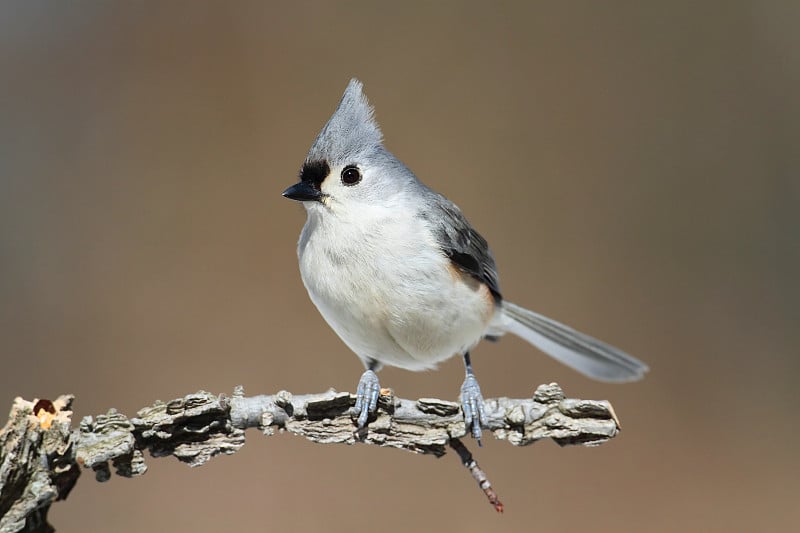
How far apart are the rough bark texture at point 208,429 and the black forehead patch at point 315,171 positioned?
0.53m

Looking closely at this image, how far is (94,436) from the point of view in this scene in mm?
1032

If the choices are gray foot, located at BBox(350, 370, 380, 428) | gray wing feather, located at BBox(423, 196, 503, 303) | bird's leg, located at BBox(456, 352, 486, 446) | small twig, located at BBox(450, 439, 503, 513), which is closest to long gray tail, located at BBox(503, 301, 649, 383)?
gray wing feather, located at BBox(423, 196, 503, 303)

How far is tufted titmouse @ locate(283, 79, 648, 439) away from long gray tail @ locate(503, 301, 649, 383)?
32 centimetres

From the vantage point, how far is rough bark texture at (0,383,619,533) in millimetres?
991

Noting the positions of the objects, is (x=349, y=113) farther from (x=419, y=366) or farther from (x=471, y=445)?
(x=471, y=445)

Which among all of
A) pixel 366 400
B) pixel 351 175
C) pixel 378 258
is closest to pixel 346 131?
pixel 351 175

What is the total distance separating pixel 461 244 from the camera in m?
1.60

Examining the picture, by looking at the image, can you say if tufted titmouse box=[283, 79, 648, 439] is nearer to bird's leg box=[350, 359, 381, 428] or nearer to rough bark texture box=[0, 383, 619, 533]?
bird's leg box=[350, 359, 381, 428]

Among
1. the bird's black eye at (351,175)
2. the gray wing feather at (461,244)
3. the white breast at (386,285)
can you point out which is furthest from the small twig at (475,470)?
the bird's black eye at (351,175)

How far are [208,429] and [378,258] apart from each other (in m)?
0.49

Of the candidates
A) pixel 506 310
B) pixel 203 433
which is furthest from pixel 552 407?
pixel 506 310

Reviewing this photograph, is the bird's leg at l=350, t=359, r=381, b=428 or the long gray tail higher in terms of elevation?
the long gray tail

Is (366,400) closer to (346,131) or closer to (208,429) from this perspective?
(208,429)

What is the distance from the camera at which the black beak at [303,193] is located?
1.42m
